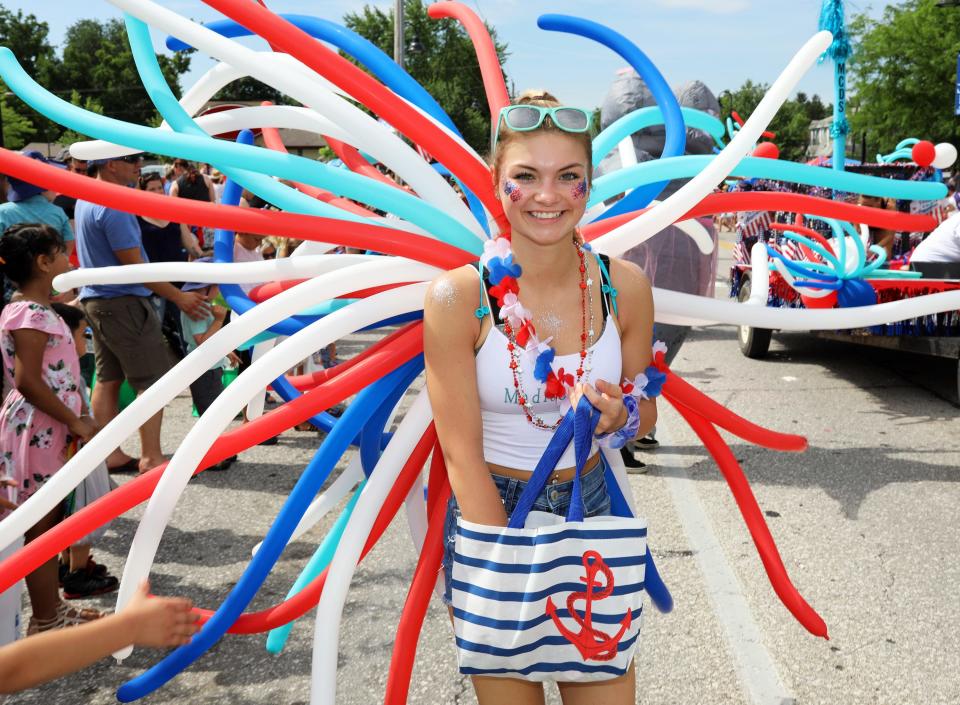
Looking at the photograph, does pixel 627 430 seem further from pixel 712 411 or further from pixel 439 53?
pixel 439 53

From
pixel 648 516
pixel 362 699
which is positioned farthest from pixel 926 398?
pixel 362 699

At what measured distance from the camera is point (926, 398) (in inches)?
286

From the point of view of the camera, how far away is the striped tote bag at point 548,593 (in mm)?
1850

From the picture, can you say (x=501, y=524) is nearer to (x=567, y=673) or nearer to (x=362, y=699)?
(x=567, y=673)

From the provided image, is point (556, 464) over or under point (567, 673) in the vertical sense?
over

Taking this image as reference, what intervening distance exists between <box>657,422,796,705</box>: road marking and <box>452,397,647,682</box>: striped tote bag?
1.47 m

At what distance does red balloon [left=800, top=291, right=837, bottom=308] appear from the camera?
7.03m

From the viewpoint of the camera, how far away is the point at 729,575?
407 centimetres

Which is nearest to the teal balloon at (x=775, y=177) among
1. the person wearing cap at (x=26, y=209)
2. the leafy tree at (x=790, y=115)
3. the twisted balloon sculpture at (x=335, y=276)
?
the twisted balloon sculpture at (x=335, y=276)

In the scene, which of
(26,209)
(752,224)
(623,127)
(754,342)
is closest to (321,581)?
(623,127)

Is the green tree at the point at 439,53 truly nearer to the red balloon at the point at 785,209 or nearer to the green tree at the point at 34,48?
the green tree at the point at 34,48

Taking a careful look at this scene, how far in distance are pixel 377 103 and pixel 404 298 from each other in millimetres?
488

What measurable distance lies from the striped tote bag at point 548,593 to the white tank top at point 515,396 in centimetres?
14

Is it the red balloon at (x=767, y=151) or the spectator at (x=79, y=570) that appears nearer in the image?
the red balloon at (x=767, y=151)
